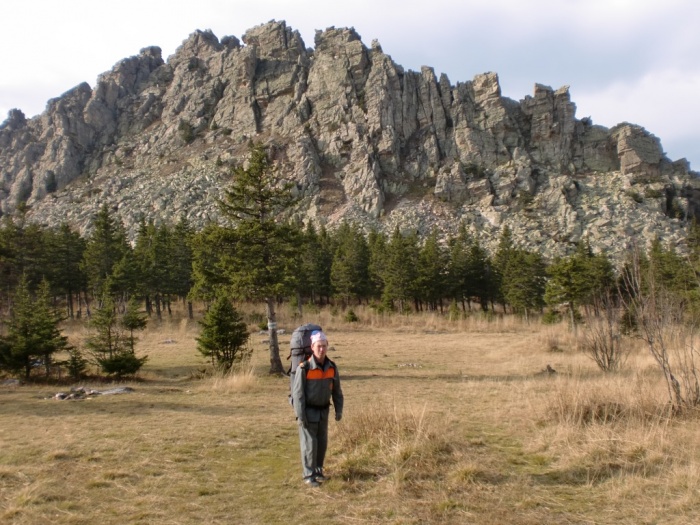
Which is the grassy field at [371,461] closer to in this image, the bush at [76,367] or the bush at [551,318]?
the bush at [76,367]

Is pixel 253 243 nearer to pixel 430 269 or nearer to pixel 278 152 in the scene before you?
pixel 430 269

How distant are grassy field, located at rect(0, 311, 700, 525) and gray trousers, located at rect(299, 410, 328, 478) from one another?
224 millimetres

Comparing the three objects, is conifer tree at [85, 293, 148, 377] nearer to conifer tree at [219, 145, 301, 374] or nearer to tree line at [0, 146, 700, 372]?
conifer tree at [219, 145, 301, 374]

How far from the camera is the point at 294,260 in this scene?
15.5 m

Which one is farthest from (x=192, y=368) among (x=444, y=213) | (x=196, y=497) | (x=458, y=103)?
(x=458, y=103)

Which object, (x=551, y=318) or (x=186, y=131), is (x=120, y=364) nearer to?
(x=551, y=318)

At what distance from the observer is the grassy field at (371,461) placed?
162 inches

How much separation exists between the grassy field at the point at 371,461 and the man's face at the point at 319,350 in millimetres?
1353

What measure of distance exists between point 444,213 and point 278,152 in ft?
112

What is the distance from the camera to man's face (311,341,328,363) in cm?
483

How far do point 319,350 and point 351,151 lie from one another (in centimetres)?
8137

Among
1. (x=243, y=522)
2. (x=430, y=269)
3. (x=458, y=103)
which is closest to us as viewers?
(x=243, y=522)

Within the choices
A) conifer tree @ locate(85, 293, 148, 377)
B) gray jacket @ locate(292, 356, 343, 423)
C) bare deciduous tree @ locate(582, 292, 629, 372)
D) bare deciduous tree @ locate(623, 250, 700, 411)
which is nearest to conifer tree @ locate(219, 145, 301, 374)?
conifer tree @ locate(85, 293, 148, 377)

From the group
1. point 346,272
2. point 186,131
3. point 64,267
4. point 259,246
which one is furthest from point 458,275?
point 186,131
